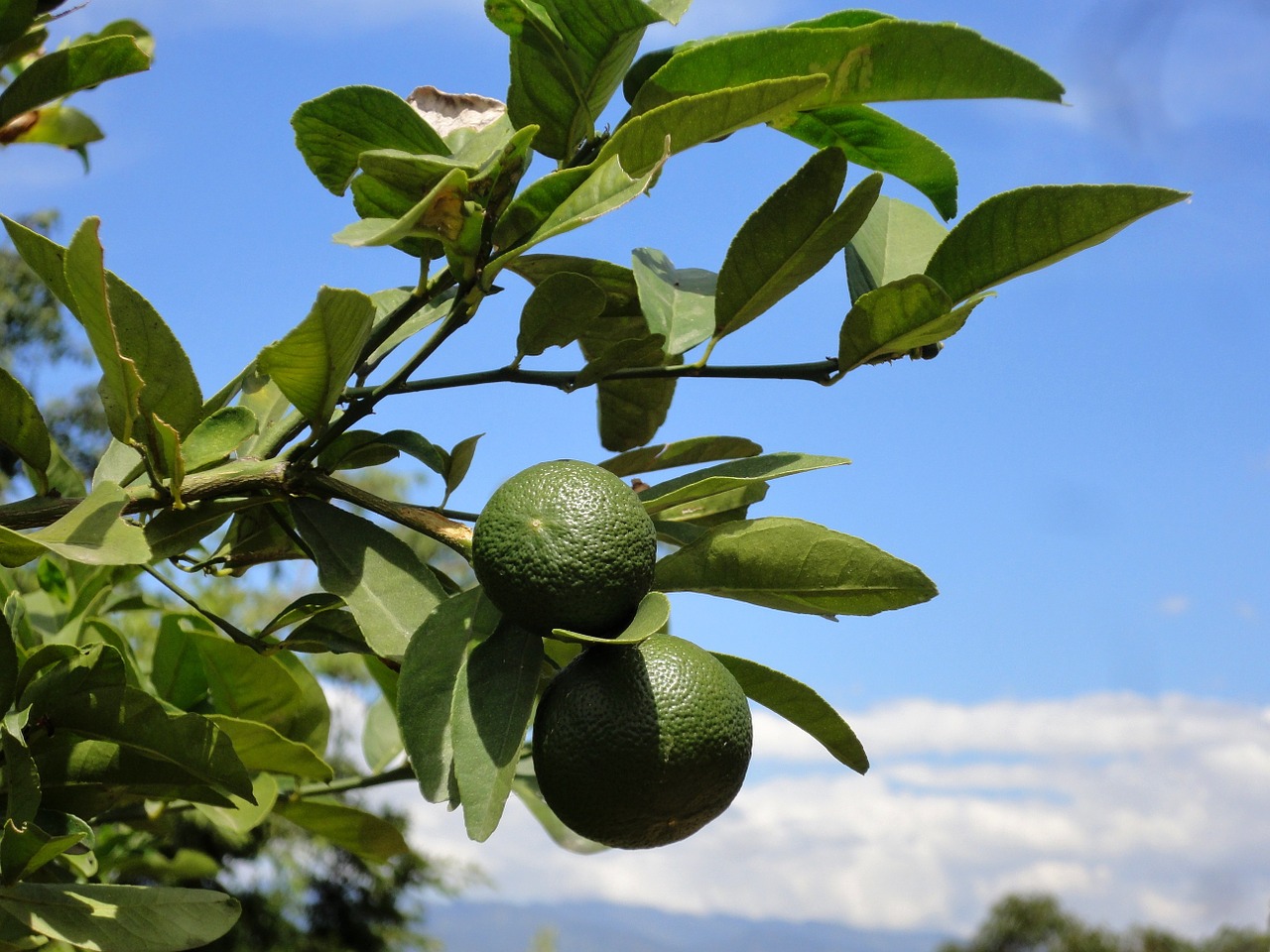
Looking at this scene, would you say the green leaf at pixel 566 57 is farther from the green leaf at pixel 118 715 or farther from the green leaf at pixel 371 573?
the green leaf at pixel 118 715

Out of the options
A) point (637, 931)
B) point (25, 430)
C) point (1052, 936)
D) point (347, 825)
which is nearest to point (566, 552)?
point (25, 430)

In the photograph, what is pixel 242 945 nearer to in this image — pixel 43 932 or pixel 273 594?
pixel 273 594

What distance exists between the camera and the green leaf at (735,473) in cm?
75

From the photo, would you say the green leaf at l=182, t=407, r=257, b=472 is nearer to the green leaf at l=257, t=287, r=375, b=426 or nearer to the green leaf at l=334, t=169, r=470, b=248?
the green leaf at l=257, t=287, r=375, b=426

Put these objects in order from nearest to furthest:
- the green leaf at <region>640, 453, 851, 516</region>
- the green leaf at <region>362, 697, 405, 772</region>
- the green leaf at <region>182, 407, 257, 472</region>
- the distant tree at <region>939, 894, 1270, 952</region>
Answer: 1. the green leaf at <region>640, 453, 851, 516</region>
2. the green leaf at <region>182, 407, 257, 472</region>
3. the green leaf at <region>362, 697, 405, 772</region>
4. the distant tree at <region>939, 894, 1270, 952</region>

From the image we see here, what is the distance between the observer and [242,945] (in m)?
9.01

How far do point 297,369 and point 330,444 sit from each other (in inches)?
6.4

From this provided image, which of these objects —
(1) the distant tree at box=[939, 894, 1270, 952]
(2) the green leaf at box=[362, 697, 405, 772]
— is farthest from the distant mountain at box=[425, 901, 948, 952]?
(2) the green leaf at box=[362, 697, 405, 772]

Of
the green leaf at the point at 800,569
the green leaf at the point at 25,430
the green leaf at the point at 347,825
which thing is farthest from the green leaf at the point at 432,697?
the green leaf at the point at 347,825

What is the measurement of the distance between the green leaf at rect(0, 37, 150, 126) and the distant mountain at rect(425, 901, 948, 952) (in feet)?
453

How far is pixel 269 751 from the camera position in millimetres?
1021

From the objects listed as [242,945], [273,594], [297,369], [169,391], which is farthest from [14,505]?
[273,594]

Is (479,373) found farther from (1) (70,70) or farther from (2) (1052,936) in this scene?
(2) (1052,936)

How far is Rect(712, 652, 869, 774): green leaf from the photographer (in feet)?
2.52
